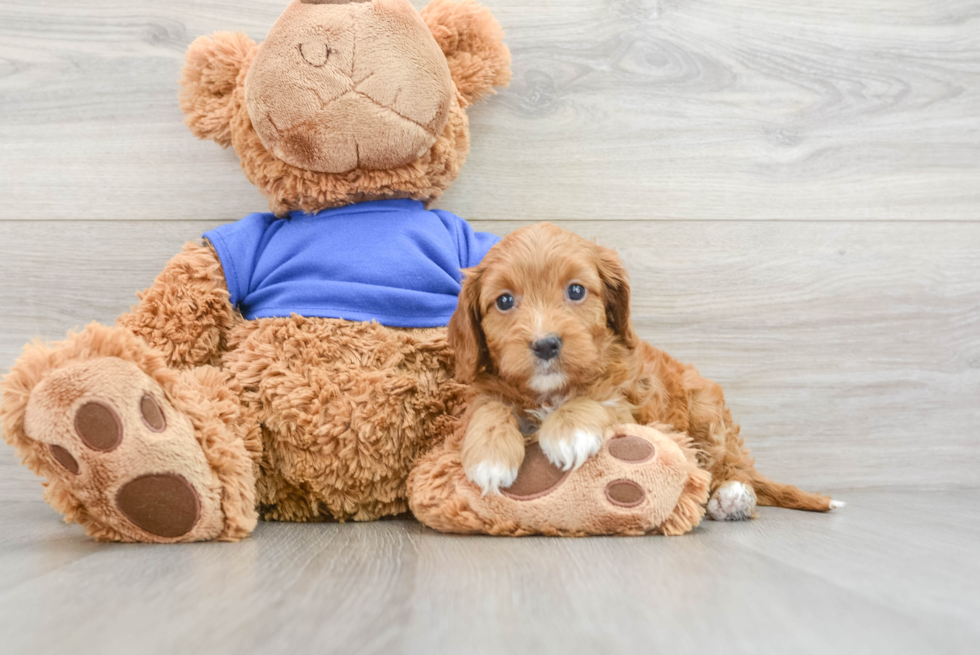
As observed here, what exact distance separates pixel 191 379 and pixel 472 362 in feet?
1.71

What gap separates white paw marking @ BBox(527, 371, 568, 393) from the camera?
120 centimetres

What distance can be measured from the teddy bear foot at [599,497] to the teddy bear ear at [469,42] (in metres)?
0.86

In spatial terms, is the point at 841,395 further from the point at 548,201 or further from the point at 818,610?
the point at 818,610

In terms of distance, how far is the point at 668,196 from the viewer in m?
1.88

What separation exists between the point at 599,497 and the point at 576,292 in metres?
0.35

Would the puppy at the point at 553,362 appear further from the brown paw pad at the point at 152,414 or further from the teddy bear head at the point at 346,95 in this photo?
the brown paw pad at the point at 152,414

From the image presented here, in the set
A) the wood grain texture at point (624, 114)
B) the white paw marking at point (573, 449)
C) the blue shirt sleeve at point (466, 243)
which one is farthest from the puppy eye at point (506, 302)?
the wood grain texture at point (624, 114)

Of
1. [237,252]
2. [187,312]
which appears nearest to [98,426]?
[187,312]

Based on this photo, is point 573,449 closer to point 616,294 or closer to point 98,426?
point 616,294

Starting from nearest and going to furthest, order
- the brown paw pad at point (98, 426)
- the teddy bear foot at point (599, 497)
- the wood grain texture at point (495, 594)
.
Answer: the wood grain texture at point (495, 594), the brown paw pad at point (98, 426), the teddy bear foot at point (599, 497)

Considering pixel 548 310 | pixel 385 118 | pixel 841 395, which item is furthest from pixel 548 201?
pixel 841 395

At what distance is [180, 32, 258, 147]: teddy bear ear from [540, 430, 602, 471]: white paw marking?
3.23ft

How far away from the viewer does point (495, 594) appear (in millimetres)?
868

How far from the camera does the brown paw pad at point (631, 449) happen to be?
1.21 m
